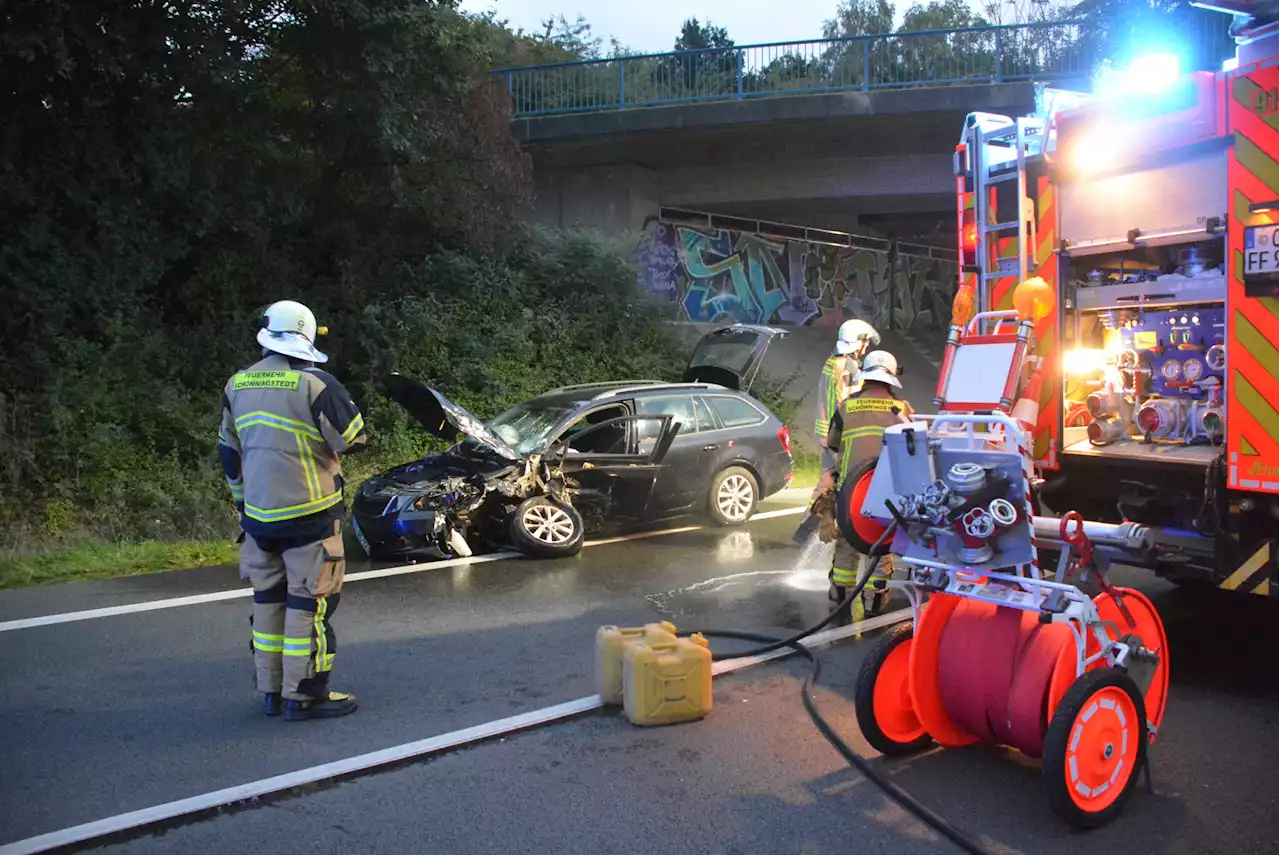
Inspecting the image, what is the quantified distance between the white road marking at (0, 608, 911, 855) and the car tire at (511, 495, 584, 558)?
332 centimetres

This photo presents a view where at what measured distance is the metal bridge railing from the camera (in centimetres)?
1739

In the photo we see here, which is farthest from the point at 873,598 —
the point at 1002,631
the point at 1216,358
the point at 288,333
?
the point at 288,333

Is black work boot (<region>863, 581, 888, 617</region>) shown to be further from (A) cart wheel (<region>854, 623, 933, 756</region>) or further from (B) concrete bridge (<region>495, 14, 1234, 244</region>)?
(B) concrete bridge (<region>495, 14, 1234, 244</region>)

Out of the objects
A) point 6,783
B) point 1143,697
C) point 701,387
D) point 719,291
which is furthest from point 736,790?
point 719,291

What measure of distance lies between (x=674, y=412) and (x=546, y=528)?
7.02 feet

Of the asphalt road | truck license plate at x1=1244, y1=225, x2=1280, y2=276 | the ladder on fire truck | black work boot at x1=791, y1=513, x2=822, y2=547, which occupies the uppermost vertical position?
the ladder on fire truck

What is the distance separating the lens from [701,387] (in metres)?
11.1

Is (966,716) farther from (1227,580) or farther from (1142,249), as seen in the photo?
(1142,249)

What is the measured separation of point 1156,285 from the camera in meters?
5.88

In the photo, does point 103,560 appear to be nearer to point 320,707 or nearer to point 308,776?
point 320,707

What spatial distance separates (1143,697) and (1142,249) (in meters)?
2.96

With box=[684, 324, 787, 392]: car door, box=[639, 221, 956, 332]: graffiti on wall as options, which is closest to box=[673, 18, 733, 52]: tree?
box=[639, 221, 956, 332]: graffiti on wall

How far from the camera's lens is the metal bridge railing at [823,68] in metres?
17.4

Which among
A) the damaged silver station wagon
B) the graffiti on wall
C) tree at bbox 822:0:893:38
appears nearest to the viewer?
the damaged silver station wagon
